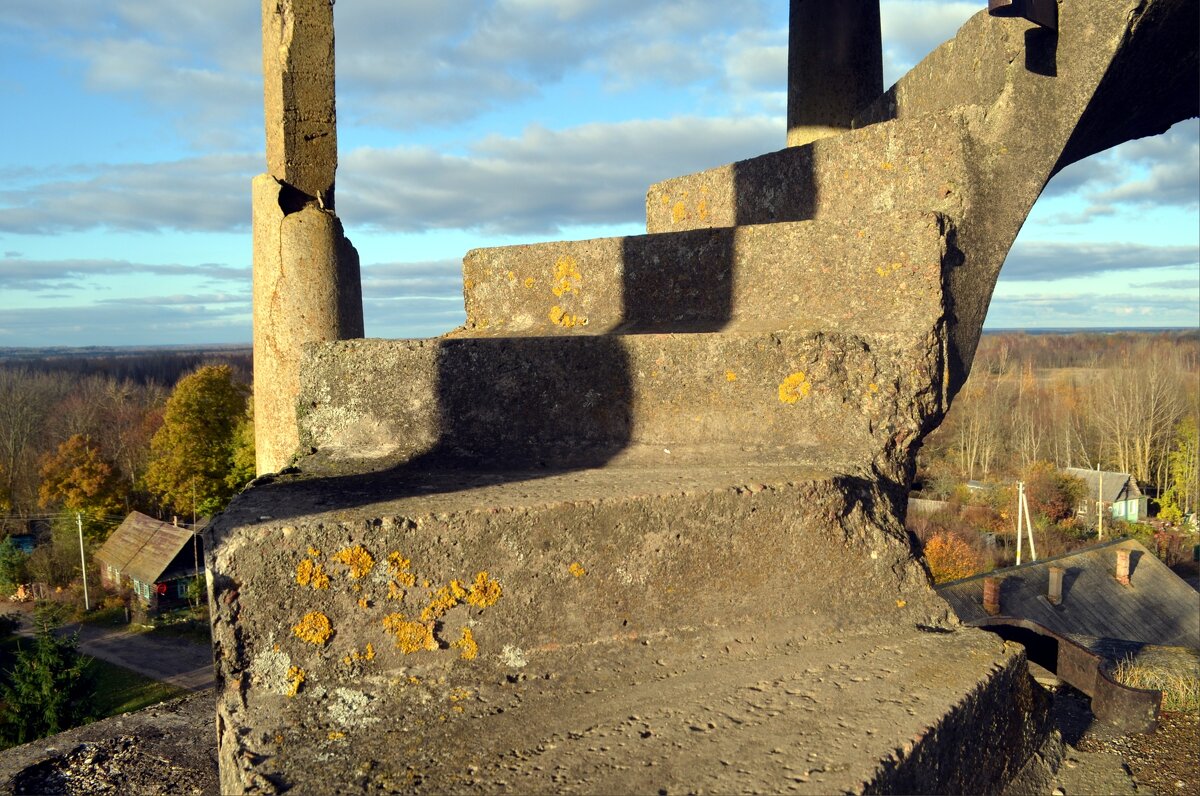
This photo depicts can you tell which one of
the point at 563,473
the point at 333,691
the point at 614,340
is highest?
the point at 614,340

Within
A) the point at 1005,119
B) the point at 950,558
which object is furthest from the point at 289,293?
the point at 950,558

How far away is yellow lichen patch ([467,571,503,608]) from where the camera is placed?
2.26 metres

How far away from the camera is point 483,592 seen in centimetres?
226

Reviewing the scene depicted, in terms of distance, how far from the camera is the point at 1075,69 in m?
3.57

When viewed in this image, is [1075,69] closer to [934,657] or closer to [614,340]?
[614,340]

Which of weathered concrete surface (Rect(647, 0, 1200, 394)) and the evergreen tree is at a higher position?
weathered concrete surface (Rect(647, 0, 1200, 394))

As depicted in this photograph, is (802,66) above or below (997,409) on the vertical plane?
above

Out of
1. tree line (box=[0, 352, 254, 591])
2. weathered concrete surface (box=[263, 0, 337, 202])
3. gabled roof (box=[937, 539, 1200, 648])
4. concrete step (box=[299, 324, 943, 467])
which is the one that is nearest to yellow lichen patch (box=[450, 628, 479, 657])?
concrete step (box=[299, 324, 943, 467])

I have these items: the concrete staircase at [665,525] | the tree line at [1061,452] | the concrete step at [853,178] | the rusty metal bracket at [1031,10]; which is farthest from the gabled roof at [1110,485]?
the concrete staircase at [665,525]

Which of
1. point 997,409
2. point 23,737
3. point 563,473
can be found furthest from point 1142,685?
point 997,409

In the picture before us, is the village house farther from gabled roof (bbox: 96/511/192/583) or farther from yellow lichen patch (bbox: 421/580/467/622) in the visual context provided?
yellow lichen patch (bbox: 421/580/467/622)

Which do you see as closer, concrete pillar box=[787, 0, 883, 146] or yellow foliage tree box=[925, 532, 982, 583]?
concrete pillar box=[787, 0, 883, 146]

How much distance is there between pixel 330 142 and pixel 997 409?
53.0 meters

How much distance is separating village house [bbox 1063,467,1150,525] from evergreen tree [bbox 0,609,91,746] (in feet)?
142
